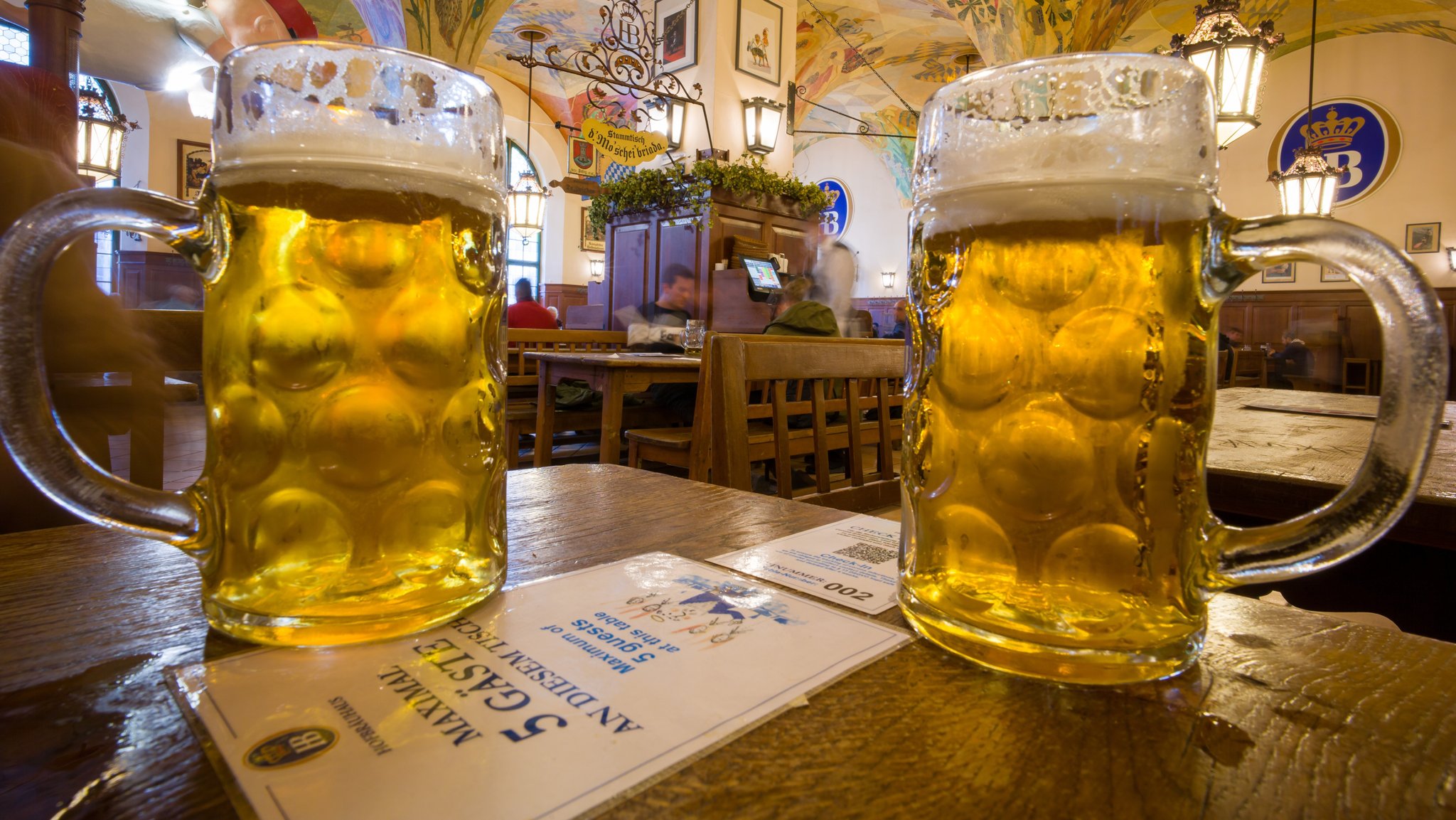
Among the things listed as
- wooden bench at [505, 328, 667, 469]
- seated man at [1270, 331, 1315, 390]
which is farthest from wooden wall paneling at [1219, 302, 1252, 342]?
wooden bench at [505, 328, 667, 469]

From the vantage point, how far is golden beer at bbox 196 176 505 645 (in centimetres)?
35

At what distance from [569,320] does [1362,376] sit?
9737 mm

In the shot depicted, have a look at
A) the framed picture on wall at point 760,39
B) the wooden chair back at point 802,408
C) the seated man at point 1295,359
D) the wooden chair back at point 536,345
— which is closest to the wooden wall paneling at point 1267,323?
the seated man at point 1295,359

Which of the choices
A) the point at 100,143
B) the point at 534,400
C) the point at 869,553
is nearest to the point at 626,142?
the point at 534,400

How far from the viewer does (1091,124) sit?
0.34m

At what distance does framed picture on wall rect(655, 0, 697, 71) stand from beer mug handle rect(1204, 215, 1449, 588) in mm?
6312

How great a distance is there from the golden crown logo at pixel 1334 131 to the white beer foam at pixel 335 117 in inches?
477

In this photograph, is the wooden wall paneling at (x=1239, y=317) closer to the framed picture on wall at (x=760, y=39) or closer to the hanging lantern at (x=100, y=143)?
the framed picture on wall at (x=760, y=39)

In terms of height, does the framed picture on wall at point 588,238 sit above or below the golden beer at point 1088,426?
above

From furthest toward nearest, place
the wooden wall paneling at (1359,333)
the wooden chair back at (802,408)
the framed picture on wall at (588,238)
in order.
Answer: the framed picture on wall at (588,238), the wooden wall paneling at (1359,333), the wooden chair back at (802,408)

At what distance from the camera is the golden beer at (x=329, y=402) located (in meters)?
0.35

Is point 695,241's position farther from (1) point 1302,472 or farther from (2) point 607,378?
(1) point 1302,472

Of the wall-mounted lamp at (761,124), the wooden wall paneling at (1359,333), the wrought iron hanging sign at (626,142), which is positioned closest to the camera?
the wrought iron hanging sign at (626,142)

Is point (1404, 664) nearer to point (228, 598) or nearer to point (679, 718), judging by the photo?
point (679, 718)
